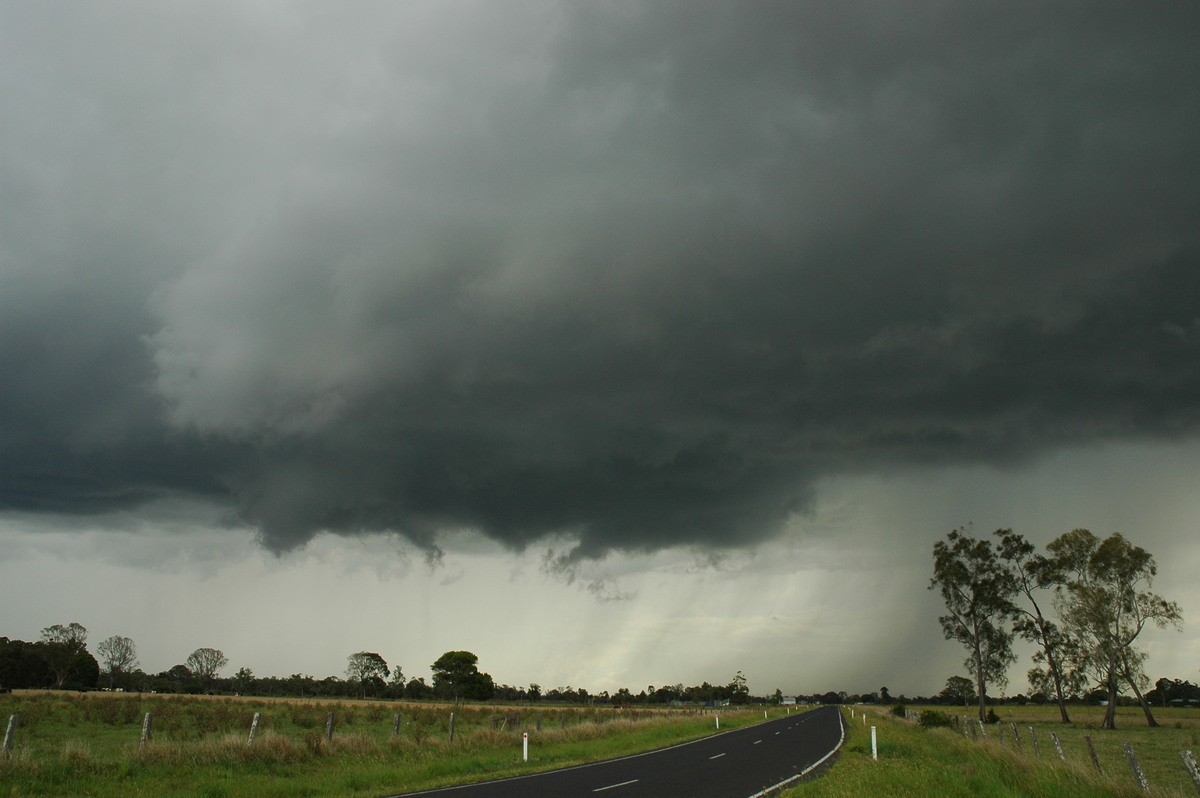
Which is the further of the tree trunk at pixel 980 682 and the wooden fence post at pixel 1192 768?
the tree trunk at pixel 980 682

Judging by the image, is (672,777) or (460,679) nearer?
(672,777)

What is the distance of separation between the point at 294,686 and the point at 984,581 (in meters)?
170

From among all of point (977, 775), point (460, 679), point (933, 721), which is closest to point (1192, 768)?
point (977, 775)

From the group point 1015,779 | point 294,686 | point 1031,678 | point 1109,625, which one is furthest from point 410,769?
point 294,686

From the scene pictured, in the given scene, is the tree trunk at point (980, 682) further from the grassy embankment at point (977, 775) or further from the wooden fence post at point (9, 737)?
the wooden fence post at point (9, 737)

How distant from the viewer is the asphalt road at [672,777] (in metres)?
17.6

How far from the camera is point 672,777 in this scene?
70.1 ft

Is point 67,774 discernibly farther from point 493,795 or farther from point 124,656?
point 124,656

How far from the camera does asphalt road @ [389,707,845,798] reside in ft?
57.7

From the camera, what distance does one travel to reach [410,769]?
2192 centimetres

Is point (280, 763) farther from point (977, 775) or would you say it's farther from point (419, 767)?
point (977, 775)

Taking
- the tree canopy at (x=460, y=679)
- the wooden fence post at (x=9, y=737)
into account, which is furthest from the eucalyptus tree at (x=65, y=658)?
the wooden fence post at (x=9, y=737)

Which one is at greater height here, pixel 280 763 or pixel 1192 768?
pixel 1192 768

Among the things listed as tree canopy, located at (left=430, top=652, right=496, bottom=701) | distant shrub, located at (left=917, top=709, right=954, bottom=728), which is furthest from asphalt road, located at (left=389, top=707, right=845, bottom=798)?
tree canopy, located at (left=430, top=652, right=496, bottom=701)
